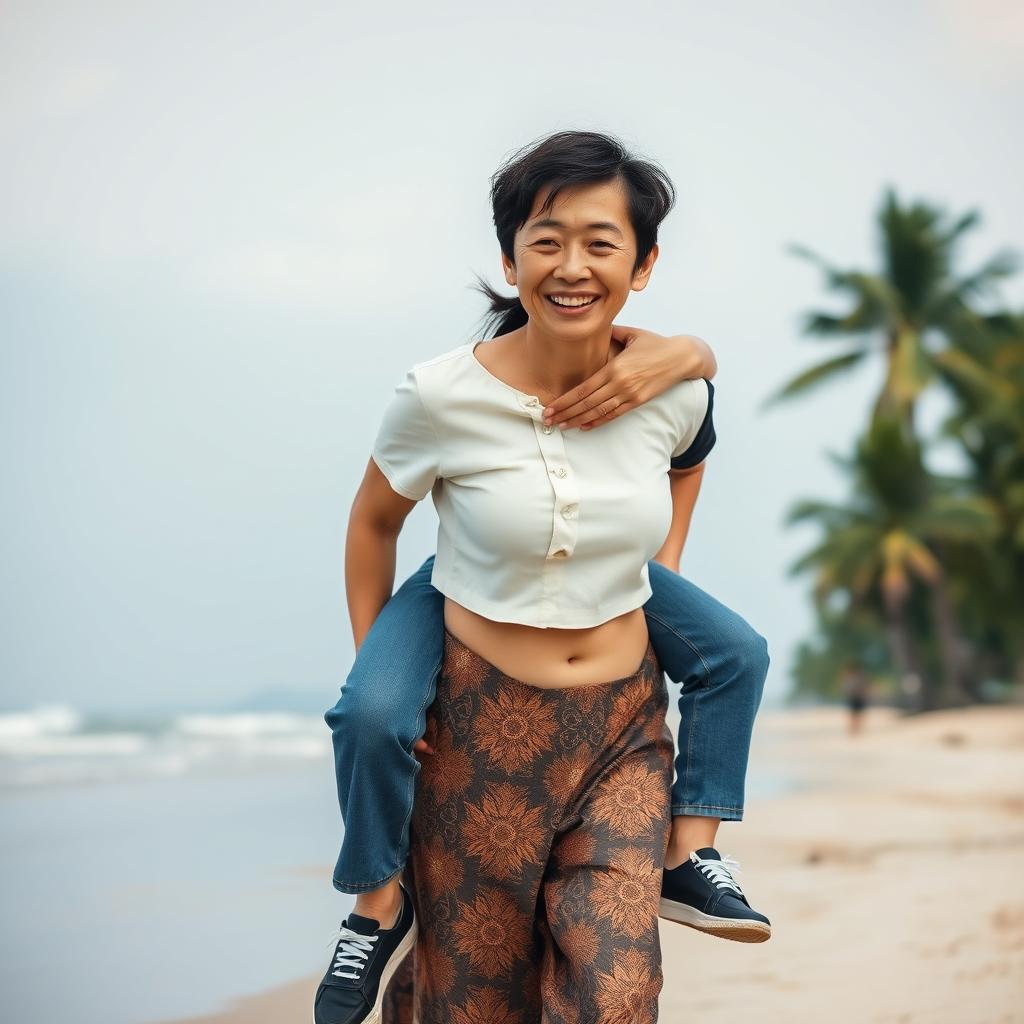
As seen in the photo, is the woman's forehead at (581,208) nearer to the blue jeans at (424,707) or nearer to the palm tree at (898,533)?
the blue jeans at (424,707)

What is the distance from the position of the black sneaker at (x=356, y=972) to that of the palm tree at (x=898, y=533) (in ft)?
75.6

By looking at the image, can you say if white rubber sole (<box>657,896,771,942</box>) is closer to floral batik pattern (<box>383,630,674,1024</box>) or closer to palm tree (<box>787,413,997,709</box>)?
floral batik pattern (<box>383,630,674,1024</box>)

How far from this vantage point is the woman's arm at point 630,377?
2707 mm

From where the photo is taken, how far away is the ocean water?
6.12m

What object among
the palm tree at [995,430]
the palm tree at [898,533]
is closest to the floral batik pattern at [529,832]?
the palm tree at [898,533]

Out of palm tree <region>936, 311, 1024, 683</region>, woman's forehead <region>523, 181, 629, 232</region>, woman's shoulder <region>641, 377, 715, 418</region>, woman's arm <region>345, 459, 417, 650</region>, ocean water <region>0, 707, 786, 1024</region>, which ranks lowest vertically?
ocean water <region>0, 707, 786, 1024</region>

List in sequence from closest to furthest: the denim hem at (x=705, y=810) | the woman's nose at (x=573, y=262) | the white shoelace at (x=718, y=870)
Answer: the woman's nose at (x=573, y=262)
the white shoelace at (x=718, y=870)
the denim hem at (x=705, y=810)

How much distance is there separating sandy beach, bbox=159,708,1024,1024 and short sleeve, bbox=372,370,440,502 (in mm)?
3087

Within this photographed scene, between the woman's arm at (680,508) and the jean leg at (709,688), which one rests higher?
the woman's arm at (680,508)

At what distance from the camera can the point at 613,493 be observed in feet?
8.86

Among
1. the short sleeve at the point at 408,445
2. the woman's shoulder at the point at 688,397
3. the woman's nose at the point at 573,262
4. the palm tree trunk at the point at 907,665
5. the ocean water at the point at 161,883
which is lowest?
the ocean water at the point at 161,883

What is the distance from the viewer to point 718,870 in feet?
9.46

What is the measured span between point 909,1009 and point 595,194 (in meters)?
3.68

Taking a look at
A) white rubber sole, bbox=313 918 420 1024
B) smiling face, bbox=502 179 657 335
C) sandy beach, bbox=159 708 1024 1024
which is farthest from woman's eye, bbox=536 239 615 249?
sandy beach, bbox=159 708 1024 1024
